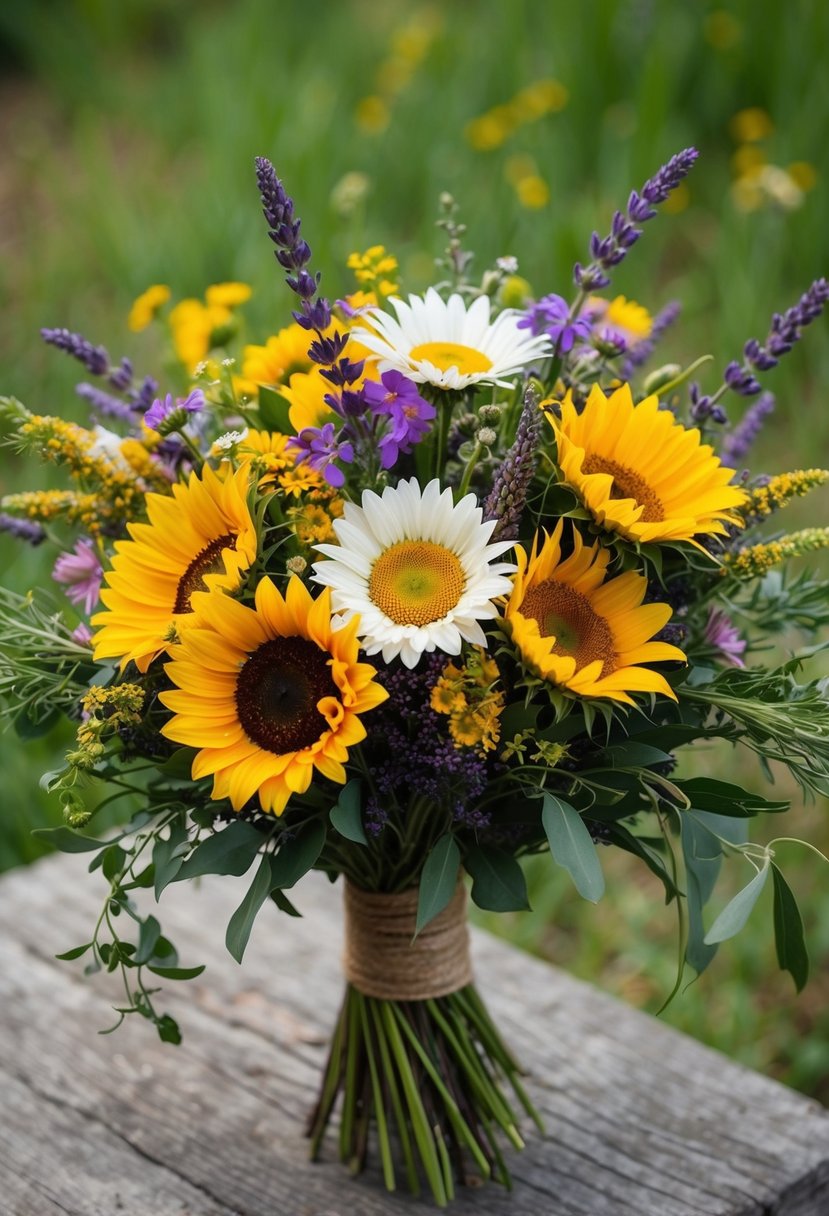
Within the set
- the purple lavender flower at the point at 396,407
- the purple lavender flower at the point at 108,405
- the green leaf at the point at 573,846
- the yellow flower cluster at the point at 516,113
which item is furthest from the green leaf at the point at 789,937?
the yellow flower cluster at the point at 516,113

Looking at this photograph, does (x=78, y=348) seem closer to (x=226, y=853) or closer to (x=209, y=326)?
(x=209, y=326)

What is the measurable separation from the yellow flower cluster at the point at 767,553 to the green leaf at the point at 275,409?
306 millimetres

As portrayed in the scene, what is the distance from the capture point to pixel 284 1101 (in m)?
1.17

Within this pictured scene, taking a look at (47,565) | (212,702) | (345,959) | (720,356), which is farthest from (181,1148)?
(720,356)

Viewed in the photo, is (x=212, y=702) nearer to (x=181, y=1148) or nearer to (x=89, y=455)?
(x=89, y=455)

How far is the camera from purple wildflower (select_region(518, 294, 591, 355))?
872 millimetres

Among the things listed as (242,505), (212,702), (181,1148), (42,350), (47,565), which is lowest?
(181,1148)

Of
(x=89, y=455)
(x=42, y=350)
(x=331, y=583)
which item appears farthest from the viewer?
(x=42, y=350)

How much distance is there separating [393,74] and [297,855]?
2.99m

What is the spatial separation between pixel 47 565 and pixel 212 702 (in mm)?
1462

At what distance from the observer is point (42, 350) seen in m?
2.84

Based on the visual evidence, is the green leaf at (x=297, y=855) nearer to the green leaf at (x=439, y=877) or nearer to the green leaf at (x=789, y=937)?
the green leaf at (x=439, y=877)

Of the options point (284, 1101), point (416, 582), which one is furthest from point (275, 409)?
point (284, 1101)

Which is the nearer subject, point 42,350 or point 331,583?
point 331,583
